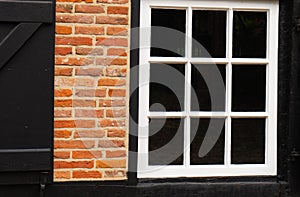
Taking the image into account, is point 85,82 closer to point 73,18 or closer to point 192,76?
point 73,18

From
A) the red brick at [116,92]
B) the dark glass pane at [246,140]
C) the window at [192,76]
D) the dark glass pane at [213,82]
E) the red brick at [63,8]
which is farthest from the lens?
the dark glass pane at [246,140]

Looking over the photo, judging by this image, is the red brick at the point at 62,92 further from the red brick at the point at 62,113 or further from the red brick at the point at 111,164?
the red brick at the point at 111,164

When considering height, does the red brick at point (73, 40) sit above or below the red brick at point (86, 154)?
above

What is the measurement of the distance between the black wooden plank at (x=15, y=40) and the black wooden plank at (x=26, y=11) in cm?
5

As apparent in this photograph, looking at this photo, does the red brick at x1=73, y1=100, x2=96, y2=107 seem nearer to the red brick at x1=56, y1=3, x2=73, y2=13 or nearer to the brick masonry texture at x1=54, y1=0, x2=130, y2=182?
the brick masonry texture at x1=54, y1=0, x2=130, y2=182

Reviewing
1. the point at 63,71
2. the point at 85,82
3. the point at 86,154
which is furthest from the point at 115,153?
the point at 63,71

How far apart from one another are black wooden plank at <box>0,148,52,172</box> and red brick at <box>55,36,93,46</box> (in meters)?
0.72

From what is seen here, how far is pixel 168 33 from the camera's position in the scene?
428 centimetres

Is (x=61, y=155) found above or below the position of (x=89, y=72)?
below

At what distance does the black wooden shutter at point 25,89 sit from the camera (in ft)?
12.1

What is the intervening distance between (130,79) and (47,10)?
2.37 ft

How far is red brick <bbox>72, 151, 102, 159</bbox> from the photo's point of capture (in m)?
3.86

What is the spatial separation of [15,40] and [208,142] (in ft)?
6.46

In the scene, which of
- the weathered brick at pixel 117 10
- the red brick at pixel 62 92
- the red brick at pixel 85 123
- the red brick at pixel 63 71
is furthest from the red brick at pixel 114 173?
the weathered brick at pixel 117 10
